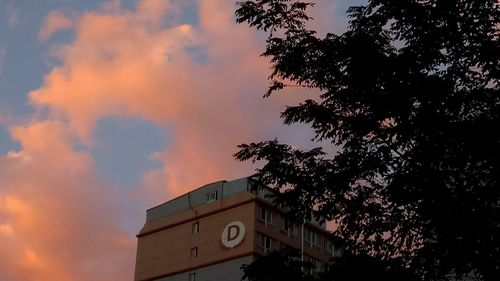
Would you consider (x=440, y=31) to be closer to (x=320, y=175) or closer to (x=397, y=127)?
(x=397, y=127)

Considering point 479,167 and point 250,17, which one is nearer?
point 479,167

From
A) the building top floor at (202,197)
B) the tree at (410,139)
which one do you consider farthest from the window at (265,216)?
the tree at (410,139)

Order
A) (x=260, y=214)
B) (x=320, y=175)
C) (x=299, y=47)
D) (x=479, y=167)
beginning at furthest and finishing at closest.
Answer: (x=260, y=214), (x=299, y=47), (x=320, y=175), (x=479, y=167)

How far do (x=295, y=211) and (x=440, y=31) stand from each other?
4250mm

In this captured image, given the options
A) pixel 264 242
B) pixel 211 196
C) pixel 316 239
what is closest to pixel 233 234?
pixel 264 242

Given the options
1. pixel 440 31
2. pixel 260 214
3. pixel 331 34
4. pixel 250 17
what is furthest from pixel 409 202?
pixel 260 214

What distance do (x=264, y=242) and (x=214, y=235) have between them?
4.78m

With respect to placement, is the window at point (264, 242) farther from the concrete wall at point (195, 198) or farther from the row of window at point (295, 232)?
the concrete wall at point (195, 198)

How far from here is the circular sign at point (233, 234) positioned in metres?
62.3

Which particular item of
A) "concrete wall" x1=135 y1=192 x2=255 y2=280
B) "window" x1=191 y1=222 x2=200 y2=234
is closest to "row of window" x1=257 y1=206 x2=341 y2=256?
"concrete wall" x1=135 y1=192 x2=255 y2=280

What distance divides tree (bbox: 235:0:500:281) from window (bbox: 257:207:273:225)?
162 feet

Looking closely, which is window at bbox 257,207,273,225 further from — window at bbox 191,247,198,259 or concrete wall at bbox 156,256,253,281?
window at bbox 191,247,198,259

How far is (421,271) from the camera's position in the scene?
1225cm

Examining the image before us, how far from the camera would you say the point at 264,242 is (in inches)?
2469
